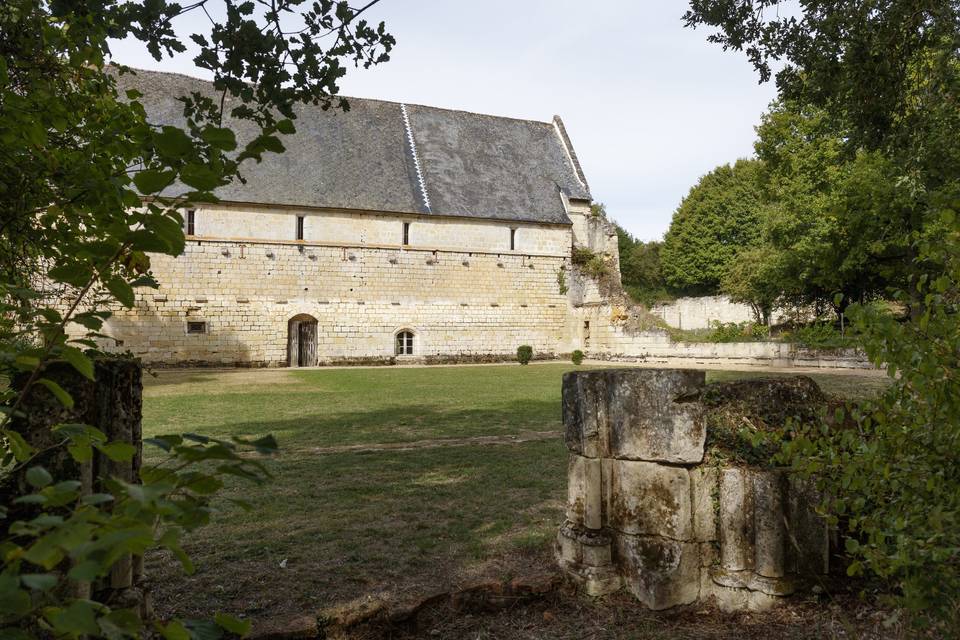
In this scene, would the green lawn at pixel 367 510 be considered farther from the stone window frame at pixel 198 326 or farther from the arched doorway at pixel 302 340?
the arched doorway at pixel 302 340

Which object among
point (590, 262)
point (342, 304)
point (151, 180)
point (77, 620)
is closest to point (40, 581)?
point (77, 620)

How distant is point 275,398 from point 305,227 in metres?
12.8

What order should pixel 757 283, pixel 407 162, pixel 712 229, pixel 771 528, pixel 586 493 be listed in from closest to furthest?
pixel 771 528
pixel 586 493
pixel 407 162
pixel 757 283
pixel 712 229

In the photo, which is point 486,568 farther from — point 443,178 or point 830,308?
point 830,308

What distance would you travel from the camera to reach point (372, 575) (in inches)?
160

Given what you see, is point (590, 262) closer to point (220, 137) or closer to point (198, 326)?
point (198, 326)

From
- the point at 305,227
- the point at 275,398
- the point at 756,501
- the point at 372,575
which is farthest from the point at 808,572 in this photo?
the point at 305,227

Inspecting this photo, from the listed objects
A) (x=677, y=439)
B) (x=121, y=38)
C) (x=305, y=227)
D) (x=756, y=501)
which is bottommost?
(x=756, y=501)

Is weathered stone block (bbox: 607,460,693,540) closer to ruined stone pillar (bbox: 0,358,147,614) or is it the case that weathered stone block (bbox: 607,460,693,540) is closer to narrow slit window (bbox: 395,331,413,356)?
ruined stone pillar (bbox: 0,358,147,614)

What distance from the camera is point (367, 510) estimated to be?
5.44m

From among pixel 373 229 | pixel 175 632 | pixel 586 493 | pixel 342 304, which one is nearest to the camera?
pixel 175 632

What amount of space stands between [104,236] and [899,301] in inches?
173

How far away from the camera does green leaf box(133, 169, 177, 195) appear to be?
3.89 feet

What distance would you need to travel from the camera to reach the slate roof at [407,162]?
25031mm
